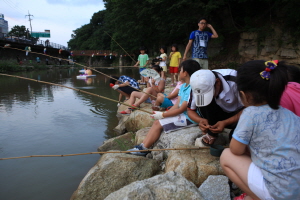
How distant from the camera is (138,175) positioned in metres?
2.64

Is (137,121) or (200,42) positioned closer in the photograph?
(137,121)

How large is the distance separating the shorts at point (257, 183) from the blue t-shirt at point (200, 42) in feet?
13.5

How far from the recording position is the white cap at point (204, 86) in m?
2.13

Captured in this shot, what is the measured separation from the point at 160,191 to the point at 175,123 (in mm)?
1396

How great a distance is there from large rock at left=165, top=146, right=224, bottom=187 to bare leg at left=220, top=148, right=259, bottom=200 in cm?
52

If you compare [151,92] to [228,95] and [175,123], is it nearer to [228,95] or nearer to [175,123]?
[175,123]

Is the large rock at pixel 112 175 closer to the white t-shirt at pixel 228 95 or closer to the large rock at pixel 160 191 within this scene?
the large rock at pixel 160 191

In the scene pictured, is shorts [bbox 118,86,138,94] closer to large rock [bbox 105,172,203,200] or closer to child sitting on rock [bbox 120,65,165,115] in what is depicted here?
child sitting on rock [bbox 120,65,165,115]

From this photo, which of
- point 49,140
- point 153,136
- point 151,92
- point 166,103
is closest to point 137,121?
point 151,92

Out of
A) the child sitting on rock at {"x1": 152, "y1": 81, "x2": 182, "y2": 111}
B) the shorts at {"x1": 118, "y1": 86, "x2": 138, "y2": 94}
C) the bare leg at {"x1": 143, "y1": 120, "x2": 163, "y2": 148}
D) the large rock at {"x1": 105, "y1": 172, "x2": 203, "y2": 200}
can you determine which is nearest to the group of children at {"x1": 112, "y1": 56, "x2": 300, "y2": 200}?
the large rock at {"x1": 105, "y1": 172, "x2": 203, "y2": 200}

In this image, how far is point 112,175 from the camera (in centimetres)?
263

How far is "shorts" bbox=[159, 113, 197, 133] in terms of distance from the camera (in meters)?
2.97

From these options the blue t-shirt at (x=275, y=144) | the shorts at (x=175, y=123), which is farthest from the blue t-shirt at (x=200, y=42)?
the blue t-shirt at (x=275, y=144)

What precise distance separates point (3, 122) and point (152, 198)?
5498 millimetres
